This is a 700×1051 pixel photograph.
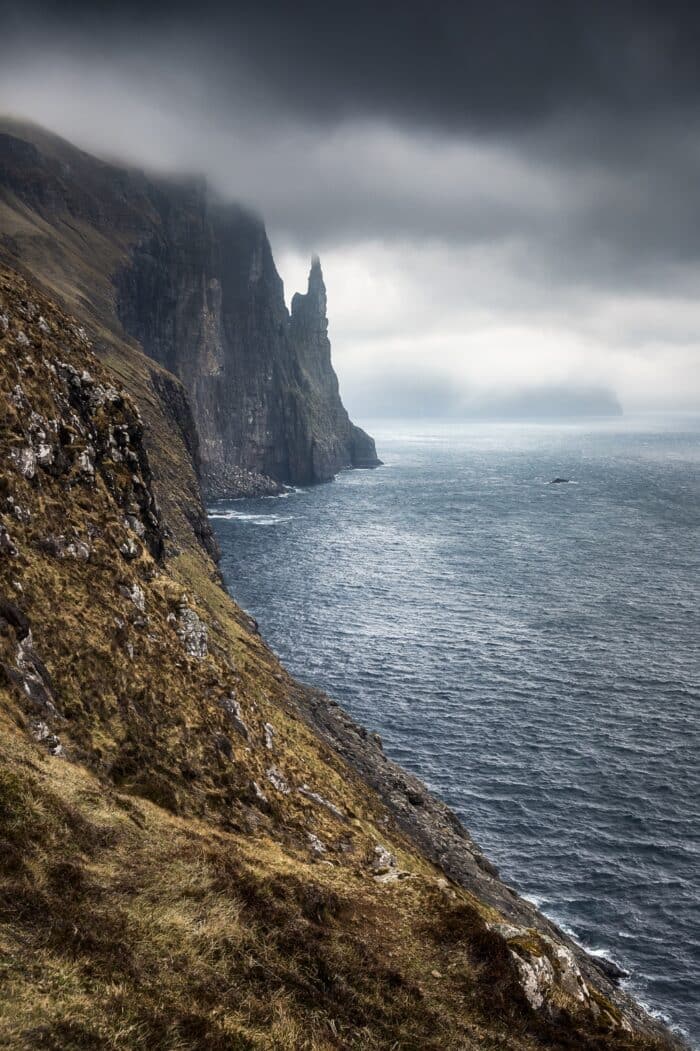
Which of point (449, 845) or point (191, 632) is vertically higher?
point (191, 632)

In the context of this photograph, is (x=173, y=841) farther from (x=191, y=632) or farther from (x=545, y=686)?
(x=545, y=686)

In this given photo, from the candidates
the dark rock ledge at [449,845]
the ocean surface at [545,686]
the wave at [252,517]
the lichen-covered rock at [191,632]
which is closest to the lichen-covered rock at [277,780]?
the lichen-covered rock at [191,632]

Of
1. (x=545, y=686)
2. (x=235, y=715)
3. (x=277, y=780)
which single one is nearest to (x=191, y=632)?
(x=235, y=715)

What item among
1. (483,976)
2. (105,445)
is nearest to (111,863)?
(483,976)

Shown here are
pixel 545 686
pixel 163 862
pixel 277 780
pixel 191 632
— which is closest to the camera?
pixel 163 862

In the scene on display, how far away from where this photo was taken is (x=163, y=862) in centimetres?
1673

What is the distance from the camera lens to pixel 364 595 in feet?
354

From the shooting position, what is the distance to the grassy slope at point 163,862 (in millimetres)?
12484

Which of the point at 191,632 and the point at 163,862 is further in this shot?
the point at 191,632

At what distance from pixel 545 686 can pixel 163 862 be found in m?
62.2

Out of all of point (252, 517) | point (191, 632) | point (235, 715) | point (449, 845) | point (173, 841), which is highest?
point (191, 632)

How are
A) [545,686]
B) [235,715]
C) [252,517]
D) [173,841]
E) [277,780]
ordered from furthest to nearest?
1. [252,517]
2. [545,686]
3. [235,715]
4. [277,780]
5. [173,841]

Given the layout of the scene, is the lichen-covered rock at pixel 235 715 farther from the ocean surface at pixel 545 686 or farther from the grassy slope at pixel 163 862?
the ocean surface at pixel 545 686

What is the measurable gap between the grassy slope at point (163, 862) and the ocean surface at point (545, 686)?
1802 cm
